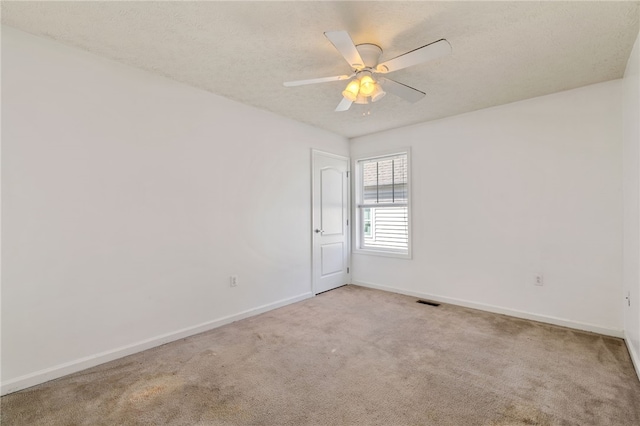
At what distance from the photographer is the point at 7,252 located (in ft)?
6.60

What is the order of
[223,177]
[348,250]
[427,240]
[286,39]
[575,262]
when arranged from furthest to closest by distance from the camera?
[348,250]
[427,240]
[223,177]
[575,262]
[286,39]

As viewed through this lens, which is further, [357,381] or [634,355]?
[634,355]

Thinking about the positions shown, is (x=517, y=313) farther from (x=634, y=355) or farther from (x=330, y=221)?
(x=330, y=221)

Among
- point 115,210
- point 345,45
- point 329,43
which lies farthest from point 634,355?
point 115,210

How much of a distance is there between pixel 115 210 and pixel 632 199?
419cm

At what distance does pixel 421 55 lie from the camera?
6.01 feet

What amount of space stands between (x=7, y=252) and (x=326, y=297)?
3219 mm

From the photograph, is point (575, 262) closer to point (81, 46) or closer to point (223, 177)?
point (223, 177)

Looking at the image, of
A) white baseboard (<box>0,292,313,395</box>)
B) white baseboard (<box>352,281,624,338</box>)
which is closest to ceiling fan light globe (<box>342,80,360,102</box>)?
white baseboard (<box>0,292,313,395</box>)

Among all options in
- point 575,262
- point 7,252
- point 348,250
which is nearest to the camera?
point 7,252

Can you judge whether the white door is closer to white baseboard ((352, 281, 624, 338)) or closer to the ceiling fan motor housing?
white baseboard ((352, 281, 624, 338))

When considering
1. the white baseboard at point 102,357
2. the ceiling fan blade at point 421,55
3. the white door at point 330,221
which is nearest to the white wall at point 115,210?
the white baseboard at point 102,357

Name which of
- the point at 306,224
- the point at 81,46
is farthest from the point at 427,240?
the point at 81,46

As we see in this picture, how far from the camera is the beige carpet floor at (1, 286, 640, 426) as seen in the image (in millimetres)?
1752
